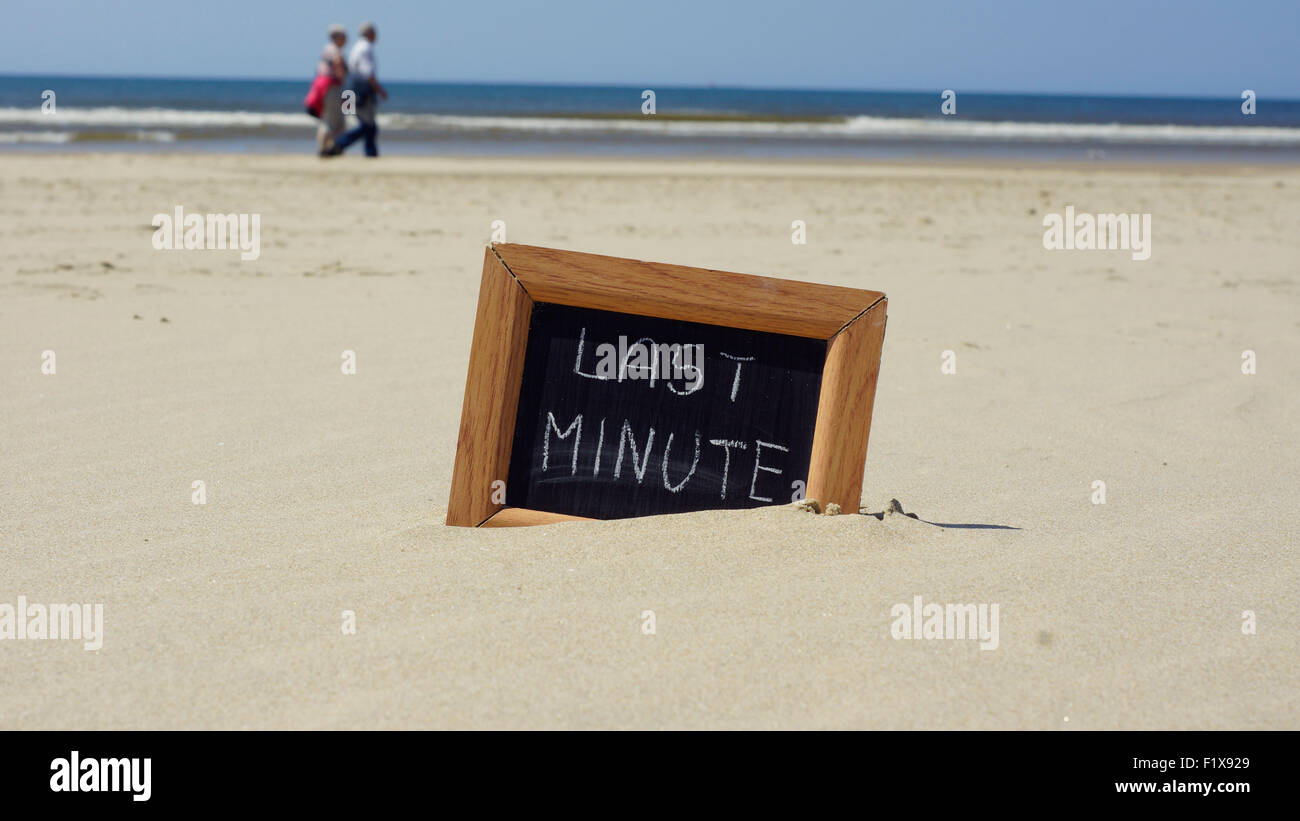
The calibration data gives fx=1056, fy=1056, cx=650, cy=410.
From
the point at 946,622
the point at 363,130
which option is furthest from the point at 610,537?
the point at 363,130

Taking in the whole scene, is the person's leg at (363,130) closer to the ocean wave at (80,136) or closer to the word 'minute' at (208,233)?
the word 'minute' at (208,233)

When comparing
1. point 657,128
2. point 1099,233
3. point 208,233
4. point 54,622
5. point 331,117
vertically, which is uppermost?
point 657,128

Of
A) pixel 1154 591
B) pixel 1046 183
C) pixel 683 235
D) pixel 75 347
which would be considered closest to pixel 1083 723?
pixel 1154 591

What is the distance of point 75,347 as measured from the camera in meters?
4.29

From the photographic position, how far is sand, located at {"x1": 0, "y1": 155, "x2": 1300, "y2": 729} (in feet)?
5.81

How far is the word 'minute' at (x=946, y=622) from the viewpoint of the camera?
1.97 m

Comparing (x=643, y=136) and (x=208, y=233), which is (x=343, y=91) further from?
(x=643, y=136)

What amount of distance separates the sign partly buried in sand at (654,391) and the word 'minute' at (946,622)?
374 mm

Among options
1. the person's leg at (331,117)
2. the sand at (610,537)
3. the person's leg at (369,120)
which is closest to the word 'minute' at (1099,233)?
the sand at (610,537)

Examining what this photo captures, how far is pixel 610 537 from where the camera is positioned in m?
2.28

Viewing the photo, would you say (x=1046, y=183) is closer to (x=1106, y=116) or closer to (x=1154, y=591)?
(x=1154, y=591)
